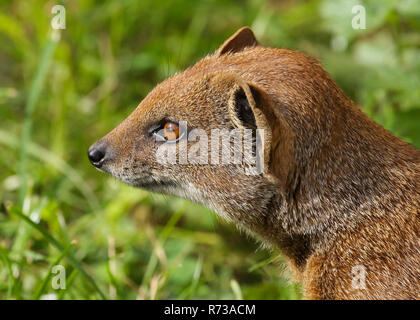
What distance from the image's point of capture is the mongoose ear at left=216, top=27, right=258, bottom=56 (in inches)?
113

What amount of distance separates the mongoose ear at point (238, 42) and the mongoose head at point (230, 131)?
0.03 meters

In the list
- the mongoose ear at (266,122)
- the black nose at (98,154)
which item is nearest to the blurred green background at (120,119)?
the black nose at (98,154)

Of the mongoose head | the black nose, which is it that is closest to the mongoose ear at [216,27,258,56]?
the mongoose head

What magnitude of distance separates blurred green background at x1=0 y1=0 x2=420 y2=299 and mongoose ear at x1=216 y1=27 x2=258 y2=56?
431mm

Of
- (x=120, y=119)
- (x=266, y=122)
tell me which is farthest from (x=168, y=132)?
(x=120, y=119)

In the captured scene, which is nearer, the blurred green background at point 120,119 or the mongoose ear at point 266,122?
the mongoose ear at point 266,122

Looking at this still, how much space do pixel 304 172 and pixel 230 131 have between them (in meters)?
0.35

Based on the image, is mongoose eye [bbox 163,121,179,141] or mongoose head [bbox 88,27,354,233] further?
mongoose eye [bbox 163,121,179,141]

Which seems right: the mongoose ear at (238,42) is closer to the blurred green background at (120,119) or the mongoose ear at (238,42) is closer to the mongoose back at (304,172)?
the mongoose back at (304,172)

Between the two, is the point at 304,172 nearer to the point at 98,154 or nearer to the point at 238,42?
the point at 238,42

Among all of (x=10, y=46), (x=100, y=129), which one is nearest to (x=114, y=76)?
(x=100, y=129)

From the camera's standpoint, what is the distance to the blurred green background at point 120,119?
11.1ft

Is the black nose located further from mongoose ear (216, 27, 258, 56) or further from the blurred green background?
mongoose ear (216, 27, 258, 56)
